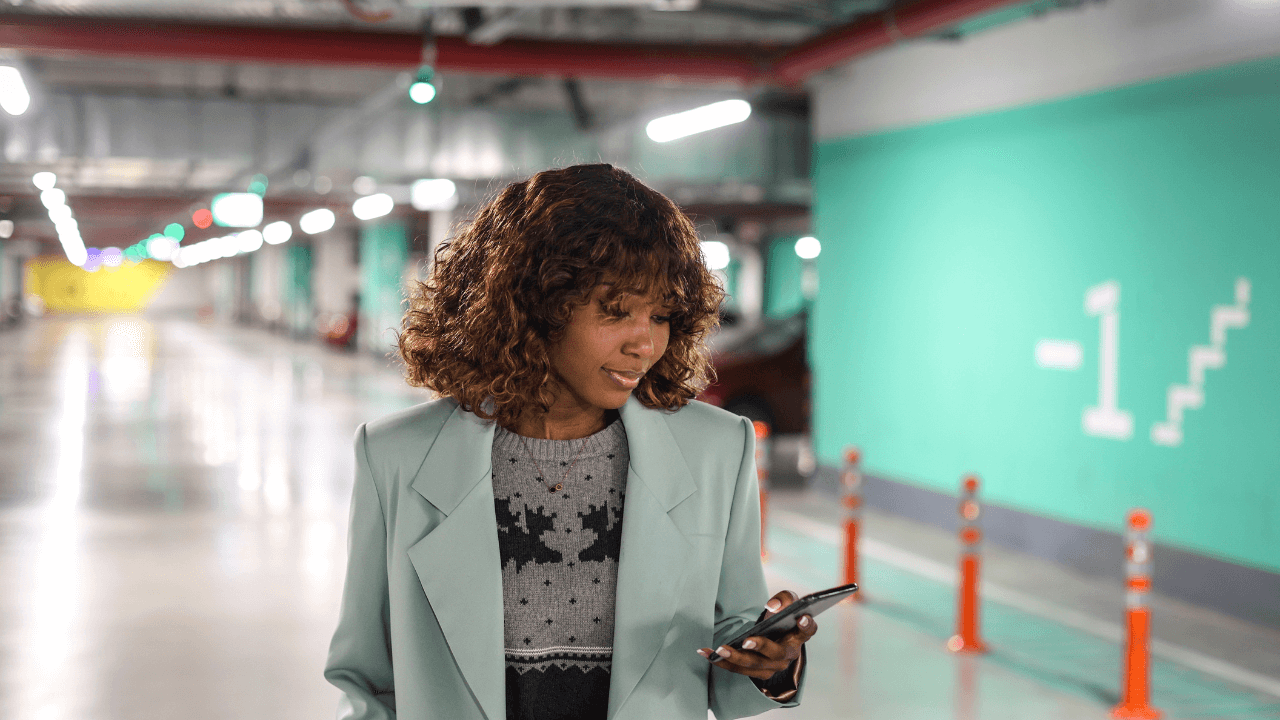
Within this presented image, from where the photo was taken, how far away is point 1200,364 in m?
7.18

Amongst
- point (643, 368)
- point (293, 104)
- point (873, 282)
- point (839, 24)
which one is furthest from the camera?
point (293, 104)

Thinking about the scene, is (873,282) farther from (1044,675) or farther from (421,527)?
(421,527)

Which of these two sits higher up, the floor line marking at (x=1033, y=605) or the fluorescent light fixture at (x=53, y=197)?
the fluorescent light fixture at (x=53, y=197)

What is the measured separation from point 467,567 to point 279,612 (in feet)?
18.0

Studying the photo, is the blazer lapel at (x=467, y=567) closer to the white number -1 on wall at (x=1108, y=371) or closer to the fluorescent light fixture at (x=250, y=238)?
the white number -1 on wall at (x=1108, y=371)

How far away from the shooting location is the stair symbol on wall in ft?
22.6

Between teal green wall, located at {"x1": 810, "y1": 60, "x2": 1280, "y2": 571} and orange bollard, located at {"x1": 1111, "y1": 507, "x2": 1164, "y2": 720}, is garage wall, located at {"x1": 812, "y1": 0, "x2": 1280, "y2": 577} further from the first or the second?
orange bollard, located at {"x1": 1111, "y1": 507, "x2": 1164, "y2": 720}

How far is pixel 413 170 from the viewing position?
46.4 ft

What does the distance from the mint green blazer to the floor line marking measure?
4778mm

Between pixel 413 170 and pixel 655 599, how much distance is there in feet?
42.6

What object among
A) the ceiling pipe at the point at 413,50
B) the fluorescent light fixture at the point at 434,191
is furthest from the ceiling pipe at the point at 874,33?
the fluorescent light fixture at the point at 434,191

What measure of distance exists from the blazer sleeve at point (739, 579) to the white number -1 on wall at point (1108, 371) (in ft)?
21.5

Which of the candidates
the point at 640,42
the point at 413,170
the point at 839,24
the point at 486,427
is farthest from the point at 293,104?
the point at 486,427

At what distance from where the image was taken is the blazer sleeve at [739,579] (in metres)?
1.81
